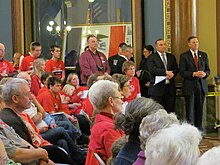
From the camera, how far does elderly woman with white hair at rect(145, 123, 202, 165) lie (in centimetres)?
199

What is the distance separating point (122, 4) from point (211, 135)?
2909 millimetres

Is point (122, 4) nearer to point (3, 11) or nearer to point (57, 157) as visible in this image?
point (3, 11)

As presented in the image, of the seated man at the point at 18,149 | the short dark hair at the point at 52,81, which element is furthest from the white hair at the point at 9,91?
the short dark hair at the point at 52,81

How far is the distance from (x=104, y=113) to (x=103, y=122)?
0.56 feet

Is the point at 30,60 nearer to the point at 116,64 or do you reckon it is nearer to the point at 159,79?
the point at 116,64

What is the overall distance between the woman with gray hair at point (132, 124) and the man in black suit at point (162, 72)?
499 cm

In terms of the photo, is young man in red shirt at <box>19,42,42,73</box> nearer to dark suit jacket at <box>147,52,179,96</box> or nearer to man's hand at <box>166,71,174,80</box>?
dark suit jacket at <box>147,52,179,96</box>

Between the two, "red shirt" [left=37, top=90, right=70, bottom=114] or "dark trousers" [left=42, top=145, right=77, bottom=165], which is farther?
"red shirt" [left=37, top=90, right=70, bottom=114]

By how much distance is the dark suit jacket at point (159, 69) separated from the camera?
7852mm

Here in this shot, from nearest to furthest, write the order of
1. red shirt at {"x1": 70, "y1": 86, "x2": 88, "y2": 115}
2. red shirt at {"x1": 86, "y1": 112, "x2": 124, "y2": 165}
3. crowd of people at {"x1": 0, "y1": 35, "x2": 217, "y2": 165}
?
1. crowd of people at {"x1": 0, "y1": 35, "x2": 217, "y2": 165}
2. red shirt at {"x1": 86, "y1": 112, "x2": 124, "y2": 165}
3. red shirt at {"x1": 70, "y1": 86, "x2": 88, "y2": 115}

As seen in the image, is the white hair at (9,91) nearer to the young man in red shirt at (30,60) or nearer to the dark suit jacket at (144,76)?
the young man in red shirt at (30,60)

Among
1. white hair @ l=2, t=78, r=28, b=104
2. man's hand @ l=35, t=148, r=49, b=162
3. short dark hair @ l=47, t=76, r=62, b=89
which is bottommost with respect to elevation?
man's hand @ l=35, t=148, r=49, b=162

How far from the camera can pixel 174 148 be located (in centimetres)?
200

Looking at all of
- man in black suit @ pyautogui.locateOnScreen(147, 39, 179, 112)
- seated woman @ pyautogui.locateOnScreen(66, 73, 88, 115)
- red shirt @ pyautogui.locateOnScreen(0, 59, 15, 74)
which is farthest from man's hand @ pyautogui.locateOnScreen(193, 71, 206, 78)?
red shirt @ pyautogui.locateOnScreen(0, 59, 15, 74)
